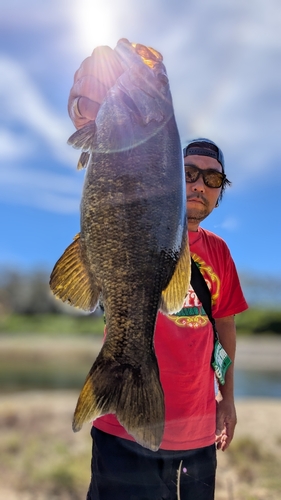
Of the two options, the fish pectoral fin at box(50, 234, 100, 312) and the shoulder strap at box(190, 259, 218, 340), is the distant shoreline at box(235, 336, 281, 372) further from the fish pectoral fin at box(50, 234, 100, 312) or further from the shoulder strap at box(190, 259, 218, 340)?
the fish pectoral fin at box(50, 234, 100, 312)

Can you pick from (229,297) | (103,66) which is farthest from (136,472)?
(103,66)

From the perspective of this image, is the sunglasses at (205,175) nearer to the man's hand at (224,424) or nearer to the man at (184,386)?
the man at (184,386)

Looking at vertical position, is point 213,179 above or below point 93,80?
below

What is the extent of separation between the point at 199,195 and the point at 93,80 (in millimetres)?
1074

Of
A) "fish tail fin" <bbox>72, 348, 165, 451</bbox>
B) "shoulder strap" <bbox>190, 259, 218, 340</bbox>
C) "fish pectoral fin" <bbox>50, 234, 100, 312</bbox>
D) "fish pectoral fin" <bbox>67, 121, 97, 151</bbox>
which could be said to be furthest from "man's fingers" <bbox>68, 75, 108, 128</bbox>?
"fish tail fin" <bbox>72, 348, 165, 451</bbox>

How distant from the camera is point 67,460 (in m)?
7.91

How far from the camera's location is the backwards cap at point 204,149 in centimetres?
321

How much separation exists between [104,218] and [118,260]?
0.20m

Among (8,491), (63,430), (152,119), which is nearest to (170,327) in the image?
(152,119)

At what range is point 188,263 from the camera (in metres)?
2.14

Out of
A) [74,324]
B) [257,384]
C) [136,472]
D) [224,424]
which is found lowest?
[257,384]

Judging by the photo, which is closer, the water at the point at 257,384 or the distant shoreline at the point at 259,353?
the water at the point at 257,384

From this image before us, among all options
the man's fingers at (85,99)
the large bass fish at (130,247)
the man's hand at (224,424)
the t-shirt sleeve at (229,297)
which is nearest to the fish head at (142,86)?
the large bass fish at (130,247)

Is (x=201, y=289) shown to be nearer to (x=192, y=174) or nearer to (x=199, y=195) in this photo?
(x=199, y=195)
